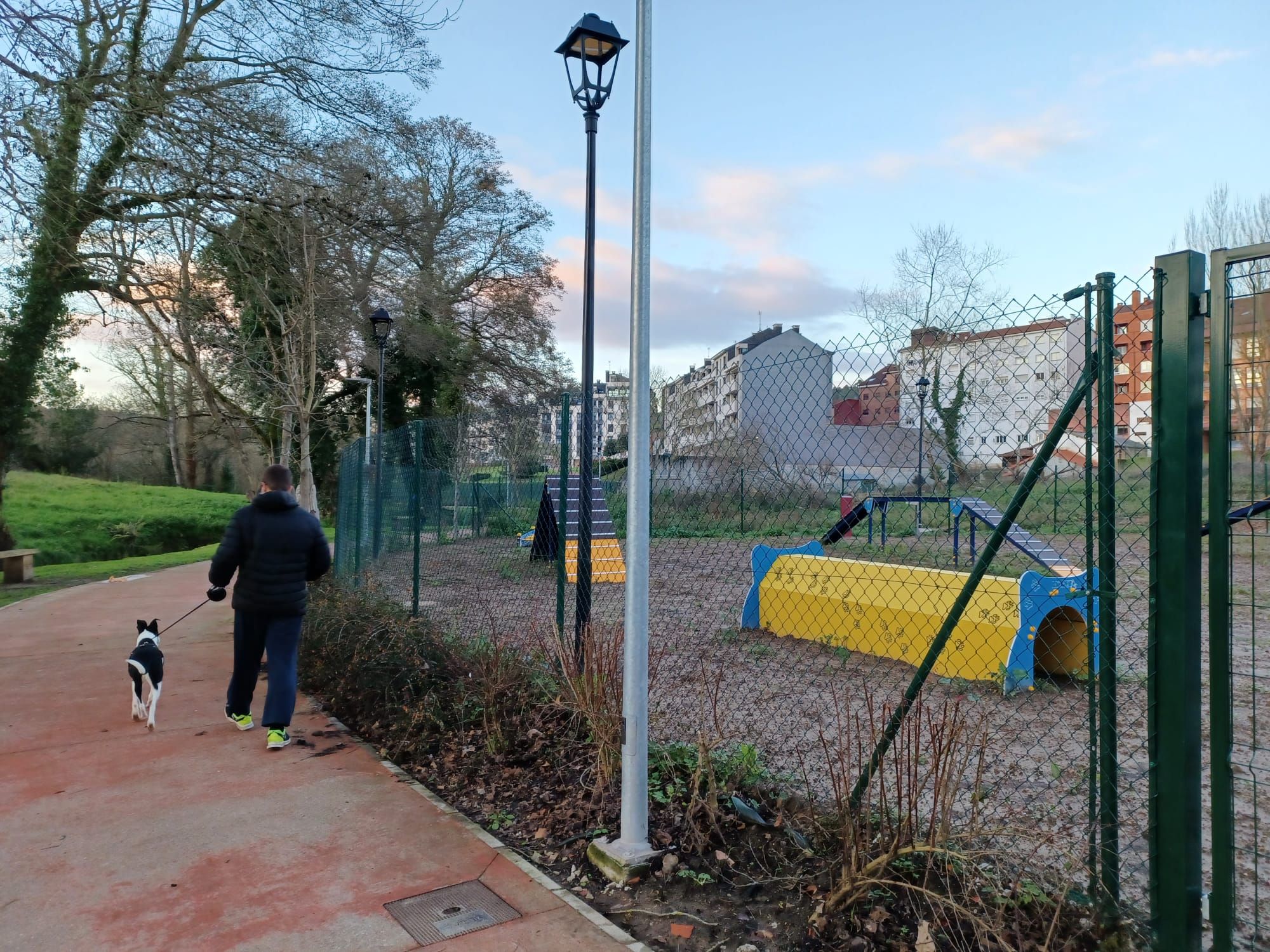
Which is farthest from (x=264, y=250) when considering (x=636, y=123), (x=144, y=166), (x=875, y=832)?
(x=875, y=832)

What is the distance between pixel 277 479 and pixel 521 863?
10.5ft

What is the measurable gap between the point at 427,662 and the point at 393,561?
4422 millimetres

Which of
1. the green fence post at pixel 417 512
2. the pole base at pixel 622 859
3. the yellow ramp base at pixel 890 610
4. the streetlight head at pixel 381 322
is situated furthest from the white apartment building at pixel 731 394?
the streetlight head at pixel 381 322

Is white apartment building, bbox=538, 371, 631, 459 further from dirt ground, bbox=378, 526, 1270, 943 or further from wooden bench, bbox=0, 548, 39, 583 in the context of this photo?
wooden bench, bbox=0, 548, 39, 583

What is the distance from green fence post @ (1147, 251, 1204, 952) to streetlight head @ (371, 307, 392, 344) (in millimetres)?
13566

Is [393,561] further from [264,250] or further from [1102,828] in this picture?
[1102,828]

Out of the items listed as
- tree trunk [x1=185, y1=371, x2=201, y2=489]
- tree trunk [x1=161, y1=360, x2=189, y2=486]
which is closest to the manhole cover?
tree trunk [x1=185, y1=371, x2=201, y2=489]

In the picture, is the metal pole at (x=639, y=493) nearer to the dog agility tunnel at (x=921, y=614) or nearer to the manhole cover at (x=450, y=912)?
the manhole cover at (x=450, y=912)

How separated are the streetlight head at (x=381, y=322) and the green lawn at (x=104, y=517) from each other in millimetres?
13425

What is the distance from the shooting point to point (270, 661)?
5707mm

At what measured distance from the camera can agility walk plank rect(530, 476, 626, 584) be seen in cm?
690

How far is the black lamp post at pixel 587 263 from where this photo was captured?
5508mm

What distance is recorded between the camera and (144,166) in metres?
9.76

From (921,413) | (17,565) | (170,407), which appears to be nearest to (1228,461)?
(921,413)
